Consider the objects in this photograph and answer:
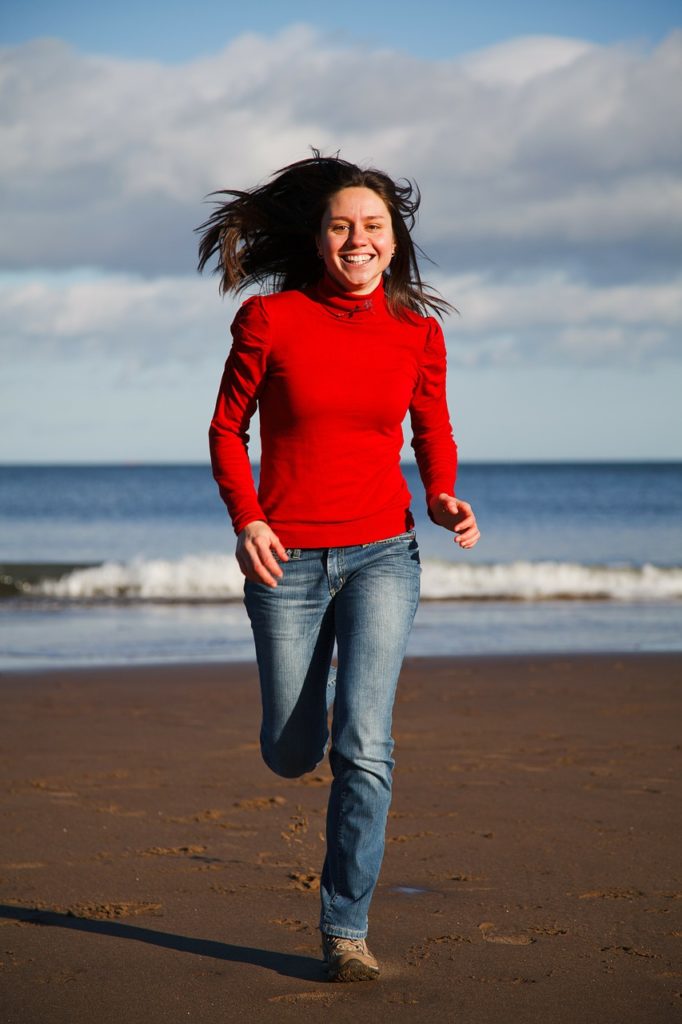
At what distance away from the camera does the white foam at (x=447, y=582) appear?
17.5 metres

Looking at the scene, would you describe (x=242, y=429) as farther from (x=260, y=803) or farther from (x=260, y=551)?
(x=260, y=803)

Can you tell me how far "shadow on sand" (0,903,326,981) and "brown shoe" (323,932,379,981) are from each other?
0.24ft

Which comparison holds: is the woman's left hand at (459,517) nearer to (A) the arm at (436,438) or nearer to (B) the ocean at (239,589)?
(A) the arm at (436,438)

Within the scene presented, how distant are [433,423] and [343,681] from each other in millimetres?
900

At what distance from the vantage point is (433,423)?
11.8 feet

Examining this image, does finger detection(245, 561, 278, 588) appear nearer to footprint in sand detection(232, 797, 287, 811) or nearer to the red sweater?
the red sweater

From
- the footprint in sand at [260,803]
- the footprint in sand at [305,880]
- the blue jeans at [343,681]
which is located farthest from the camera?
the footprint in sand at [260,803]

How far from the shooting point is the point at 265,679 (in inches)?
131

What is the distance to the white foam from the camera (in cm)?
1752

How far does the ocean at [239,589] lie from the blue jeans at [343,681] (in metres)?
6.90

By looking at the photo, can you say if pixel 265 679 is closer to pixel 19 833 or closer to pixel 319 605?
pixel 319 605

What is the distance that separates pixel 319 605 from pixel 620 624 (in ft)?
34.8

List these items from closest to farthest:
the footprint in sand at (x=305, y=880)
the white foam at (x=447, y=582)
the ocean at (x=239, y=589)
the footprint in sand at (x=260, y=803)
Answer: the footprint in sand at (x=305, y=880) → the footprint in sand at (x=260, y=803) → the ocean at (x=239, y=589) → the white foam at (x=447, y=582)

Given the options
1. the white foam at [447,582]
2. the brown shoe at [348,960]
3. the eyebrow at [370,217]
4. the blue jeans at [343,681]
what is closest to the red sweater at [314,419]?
the blue jeans at [343,681]
